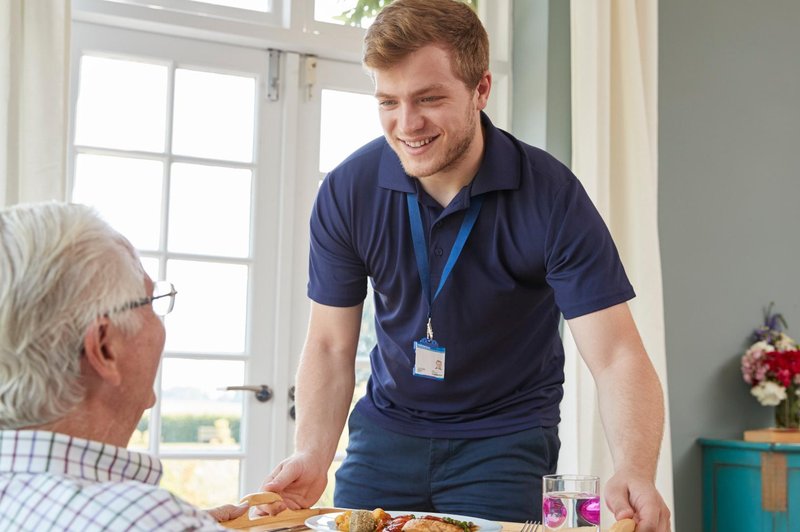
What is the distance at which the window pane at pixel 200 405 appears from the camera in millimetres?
3334

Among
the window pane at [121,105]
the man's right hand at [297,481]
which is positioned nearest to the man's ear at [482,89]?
the man's right hand at [297,481]

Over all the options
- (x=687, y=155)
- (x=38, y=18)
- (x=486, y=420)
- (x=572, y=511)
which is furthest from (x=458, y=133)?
(x=687, y=155)

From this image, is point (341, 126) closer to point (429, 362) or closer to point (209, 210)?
point (209, 210)

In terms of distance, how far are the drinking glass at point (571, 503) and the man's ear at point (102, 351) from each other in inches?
27.4

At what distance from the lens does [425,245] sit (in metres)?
2.11

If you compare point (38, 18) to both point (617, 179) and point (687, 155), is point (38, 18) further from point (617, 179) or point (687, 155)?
point (687, 155)

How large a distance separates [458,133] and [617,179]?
1758 mm

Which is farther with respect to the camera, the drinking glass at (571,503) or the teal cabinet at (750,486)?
the teal cabinet at (750,486)

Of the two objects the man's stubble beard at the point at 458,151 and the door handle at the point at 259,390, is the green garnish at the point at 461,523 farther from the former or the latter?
the door handle at the point at 259,390

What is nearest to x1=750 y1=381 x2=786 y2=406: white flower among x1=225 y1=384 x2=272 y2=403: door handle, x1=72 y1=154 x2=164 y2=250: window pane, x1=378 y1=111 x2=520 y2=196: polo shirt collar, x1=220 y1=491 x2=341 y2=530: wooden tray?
x1=225 y1=384 x2=272 y2=403: door handle

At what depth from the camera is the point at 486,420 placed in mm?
2053

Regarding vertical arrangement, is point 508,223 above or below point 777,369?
above

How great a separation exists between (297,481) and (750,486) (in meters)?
2.31

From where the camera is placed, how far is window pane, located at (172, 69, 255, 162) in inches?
135
